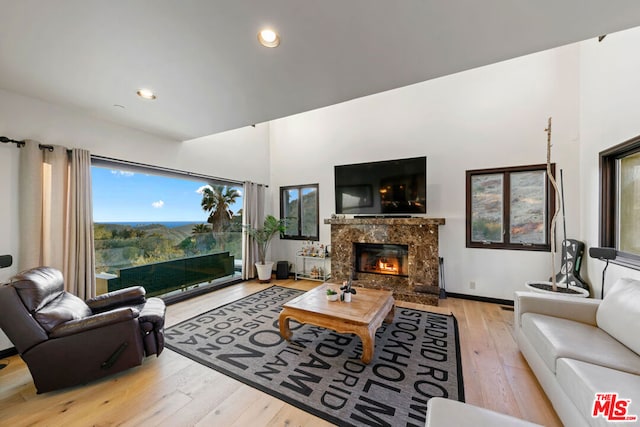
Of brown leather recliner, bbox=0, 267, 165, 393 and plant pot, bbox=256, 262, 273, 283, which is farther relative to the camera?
plant pot, bbox=256, 262, 273, 283

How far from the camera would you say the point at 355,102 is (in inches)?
194

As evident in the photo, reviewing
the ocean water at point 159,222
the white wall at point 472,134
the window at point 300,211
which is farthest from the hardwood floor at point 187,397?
the window at point 300,211

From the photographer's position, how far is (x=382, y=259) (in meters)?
4.59

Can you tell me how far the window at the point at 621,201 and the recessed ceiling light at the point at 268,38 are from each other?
10.8 feet

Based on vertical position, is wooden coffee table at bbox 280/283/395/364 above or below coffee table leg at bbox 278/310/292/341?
above

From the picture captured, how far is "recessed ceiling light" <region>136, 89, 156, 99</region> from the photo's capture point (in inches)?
95.0

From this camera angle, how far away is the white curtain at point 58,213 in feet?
8.26

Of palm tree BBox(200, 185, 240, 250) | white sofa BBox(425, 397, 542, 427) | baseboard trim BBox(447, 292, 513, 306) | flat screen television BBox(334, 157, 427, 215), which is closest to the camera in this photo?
white sofa BBox(425, 397, 542, 427)

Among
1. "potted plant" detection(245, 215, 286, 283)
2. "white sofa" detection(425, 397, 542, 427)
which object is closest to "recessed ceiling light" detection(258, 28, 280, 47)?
"white sofa" detection(425, 397, 542, 427)

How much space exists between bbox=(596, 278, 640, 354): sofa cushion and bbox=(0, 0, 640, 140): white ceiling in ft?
6.10

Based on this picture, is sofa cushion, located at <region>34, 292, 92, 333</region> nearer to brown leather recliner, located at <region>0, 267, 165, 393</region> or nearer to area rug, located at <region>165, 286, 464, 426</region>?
brown leather recliner, located at <region>0, 267, 165, 393</region>

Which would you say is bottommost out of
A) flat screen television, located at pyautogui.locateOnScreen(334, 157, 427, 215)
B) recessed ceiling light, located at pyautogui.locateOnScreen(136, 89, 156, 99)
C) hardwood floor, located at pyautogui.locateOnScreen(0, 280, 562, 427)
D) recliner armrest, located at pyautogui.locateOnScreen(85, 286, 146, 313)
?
hardwood floor, located at pyautogui.locateOnScreen(0, 280, 562, 427)

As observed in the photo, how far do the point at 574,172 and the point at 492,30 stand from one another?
10.3ft

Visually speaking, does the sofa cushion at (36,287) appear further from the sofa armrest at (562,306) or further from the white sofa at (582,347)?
the sofa armrest at (562,306)
